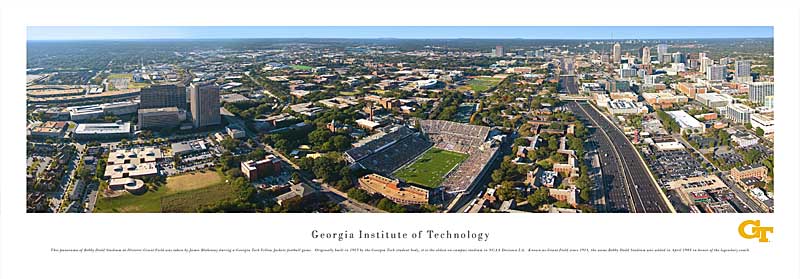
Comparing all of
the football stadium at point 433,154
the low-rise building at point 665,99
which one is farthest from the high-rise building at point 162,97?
the low-rise building at point 665,99

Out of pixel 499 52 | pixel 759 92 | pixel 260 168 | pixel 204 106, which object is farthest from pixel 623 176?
pixel 204 106

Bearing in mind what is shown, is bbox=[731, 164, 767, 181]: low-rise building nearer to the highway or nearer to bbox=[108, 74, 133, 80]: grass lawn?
the highway

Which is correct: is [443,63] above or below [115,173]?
above

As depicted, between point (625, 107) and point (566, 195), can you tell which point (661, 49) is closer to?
point (625, 107)

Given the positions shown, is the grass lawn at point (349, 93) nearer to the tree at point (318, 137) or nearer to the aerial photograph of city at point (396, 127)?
the aerial photograph of city at point (396, 127)
